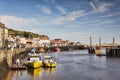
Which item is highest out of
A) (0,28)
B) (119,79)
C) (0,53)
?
(0,28)

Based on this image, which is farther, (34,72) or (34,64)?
(34,64)

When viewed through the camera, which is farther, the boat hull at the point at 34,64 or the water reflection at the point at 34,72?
the boat hull at the point at 34,64

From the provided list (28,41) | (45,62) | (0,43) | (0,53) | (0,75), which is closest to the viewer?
(0,75)

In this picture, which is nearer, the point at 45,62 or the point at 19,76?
Answer: the point at 19,76

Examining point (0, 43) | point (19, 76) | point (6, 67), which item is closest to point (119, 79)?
point (19, 76)

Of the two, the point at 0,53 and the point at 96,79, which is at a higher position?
the point at 0,53

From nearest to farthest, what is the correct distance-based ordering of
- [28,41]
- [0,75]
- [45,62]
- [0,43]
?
A: [0,75]
[45,62]
[0,43]
[28,41]

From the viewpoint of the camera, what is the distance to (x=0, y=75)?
42.9 metres

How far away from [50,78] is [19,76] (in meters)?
5.55

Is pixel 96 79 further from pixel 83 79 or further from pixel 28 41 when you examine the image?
pixel 28 41

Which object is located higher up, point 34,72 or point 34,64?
point 34,64

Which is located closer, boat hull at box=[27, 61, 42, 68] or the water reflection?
the water reflection

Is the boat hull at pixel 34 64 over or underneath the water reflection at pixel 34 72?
over

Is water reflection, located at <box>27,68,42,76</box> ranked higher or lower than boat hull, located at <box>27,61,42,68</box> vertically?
lower
